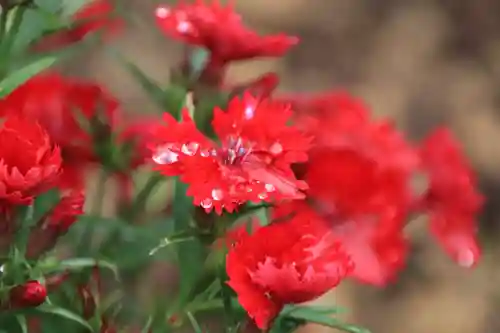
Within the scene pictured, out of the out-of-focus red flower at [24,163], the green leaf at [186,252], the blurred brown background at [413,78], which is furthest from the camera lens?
the blurred brown background at [413,78]

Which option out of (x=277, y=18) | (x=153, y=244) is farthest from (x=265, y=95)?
(x=277, y=18)

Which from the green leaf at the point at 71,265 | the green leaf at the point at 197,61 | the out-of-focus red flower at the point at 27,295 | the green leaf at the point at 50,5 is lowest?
the green leaf at the point at 71,265

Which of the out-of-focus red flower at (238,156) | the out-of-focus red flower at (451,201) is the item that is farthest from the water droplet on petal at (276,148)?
the out-of-focus red flower at (451,201)

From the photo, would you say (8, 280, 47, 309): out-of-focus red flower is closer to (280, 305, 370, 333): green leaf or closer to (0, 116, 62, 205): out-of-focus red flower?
(0, 116, 62, 205): out-of-focus red flower

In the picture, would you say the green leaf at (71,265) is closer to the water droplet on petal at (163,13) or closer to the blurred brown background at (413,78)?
the water droplet on petal at (163,13)

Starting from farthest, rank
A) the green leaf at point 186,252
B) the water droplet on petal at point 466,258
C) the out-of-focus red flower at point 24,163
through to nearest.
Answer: the water droplet on petal at point 466,258 → the green leaf at point 186,252 → the out-of-focus red flower at point 24,163

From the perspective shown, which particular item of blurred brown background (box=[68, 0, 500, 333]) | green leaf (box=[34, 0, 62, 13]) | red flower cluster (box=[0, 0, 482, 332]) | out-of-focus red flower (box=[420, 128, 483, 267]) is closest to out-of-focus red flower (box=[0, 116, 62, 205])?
red flower cluster (box=[0, 0, 482, 332])

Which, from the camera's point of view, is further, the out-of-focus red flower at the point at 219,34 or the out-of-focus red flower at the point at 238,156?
the out-of-focus red flower at the point at 219,34
